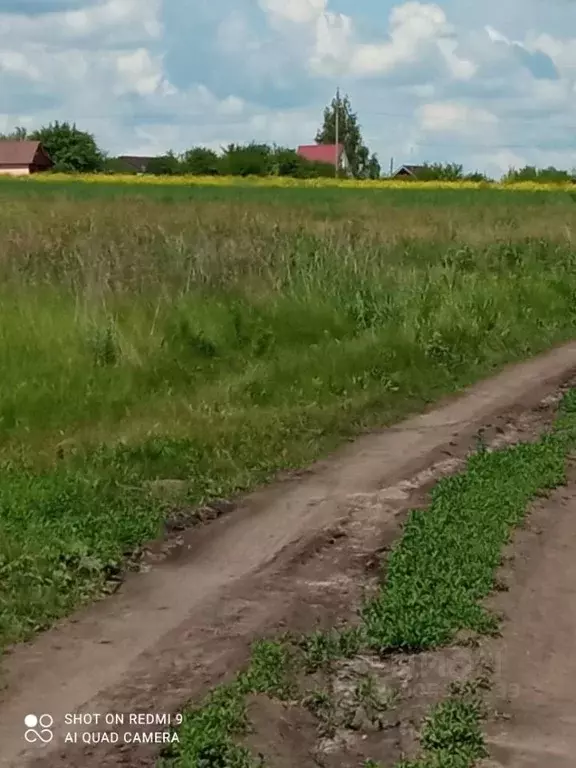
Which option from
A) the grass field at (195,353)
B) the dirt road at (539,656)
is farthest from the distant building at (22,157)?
the dirt road at (539,656)

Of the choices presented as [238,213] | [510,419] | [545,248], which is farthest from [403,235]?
[510,419]

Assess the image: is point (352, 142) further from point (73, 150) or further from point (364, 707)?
point (364, 707)

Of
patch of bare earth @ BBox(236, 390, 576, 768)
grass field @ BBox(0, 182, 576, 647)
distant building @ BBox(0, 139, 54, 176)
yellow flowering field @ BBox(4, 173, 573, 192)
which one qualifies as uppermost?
distant building @ BBox(0, 139, 54, 176)

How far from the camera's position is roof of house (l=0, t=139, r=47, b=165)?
95562mm

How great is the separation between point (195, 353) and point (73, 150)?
91708 mm

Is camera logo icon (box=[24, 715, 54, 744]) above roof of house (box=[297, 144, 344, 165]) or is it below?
below

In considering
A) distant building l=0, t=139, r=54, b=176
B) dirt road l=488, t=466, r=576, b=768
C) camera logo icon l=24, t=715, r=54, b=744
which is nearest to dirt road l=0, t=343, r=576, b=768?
Result: camera logo icon l=24, t=715, r=54, b=744

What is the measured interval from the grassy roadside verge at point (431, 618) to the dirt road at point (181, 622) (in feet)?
0.57

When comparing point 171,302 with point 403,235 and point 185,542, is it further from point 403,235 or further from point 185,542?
point 403,235

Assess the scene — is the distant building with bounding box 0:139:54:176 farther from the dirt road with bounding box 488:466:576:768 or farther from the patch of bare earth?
the patch of bare earth

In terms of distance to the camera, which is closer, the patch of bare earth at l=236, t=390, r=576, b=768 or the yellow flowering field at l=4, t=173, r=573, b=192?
the patch of bare earth at l=236, t=390, r=576, b=768

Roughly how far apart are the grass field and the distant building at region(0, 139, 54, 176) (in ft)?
255

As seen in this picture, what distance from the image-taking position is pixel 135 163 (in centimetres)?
12019

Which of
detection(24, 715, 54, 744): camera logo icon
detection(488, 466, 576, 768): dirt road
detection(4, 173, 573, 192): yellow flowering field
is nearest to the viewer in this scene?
detection(24, 715, 54, 744): camera logo icon
